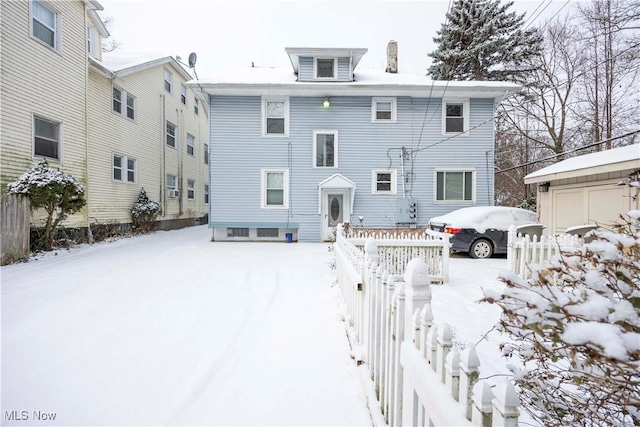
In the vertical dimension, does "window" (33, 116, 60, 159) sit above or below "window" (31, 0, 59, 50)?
below

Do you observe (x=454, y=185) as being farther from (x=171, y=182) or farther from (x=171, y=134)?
(x=171, y=134)

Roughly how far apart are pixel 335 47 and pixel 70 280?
11843mm

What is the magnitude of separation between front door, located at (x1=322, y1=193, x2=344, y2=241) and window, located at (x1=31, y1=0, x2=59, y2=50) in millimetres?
10750

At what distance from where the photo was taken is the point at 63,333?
11.7ft

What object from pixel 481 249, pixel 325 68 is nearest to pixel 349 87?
pixel 325 68

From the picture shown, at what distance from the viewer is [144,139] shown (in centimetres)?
1445

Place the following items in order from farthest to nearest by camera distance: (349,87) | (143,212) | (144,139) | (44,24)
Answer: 1. (144,139)
2. (143,212)
3. (349,87)
4. (44,24)

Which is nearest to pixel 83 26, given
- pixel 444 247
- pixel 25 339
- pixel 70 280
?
pixel 70 280

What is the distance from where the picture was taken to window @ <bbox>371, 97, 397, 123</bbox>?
41.7ft

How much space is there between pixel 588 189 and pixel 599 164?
0.97 m

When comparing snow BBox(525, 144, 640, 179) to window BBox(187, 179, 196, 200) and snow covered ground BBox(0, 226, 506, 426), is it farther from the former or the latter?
window BBox(187, 179, 196, 200)

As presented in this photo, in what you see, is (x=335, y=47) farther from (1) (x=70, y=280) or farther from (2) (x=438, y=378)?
(2) (x=438, y=378)

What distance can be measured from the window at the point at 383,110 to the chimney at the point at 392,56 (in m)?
3.12

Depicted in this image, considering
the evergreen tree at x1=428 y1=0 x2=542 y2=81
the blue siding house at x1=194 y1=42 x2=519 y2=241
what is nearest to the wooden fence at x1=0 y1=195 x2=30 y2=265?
the blue siding house at x1=194 y1=42 x2=519 y2=241
